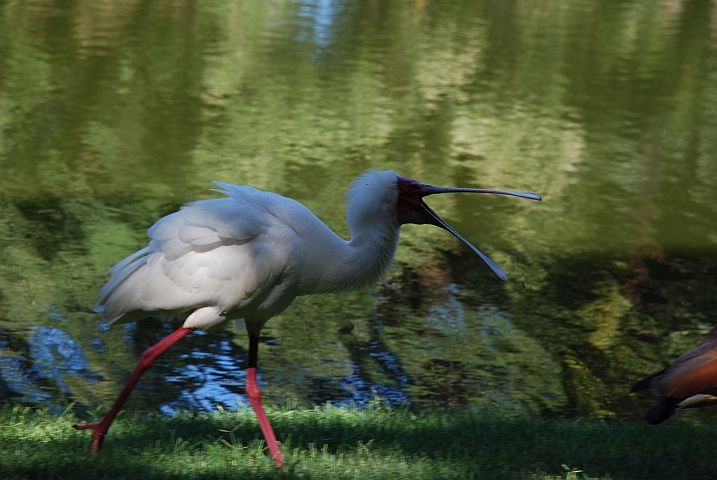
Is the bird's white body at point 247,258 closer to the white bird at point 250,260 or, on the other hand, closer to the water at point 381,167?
the white bird at point 250,260

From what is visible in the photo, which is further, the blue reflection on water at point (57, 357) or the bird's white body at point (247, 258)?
the blue reflection on water at point (57, 357)

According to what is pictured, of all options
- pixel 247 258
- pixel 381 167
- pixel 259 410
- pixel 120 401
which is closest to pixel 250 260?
pixel 247 258

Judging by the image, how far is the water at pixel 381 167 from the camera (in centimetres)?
706

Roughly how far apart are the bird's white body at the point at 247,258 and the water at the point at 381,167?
60.3 inches

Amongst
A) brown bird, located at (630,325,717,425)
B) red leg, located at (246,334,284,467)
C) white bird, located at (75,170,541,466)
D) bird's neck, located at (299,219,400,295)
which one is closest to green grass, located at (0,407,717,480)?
red leg, located at (246,334,284,467)

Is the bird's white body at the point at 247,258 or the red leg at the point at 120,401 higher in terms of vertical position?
the bird's white body at the point at 247,258

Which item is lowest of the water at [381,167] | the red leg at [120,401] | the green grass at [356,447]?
the water at [381,167]


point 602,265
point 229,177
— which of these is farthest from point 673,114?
point 229,177

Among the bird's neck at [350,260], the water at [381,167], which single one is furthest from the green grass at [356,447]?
the water at [381,167]

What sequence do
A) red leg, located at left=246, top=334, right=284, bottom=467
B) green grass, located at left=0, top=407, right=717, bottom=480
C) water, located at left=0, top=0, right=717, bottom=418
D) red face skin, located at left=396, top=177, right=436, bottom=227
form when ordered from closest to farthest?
green grass, located at left=0, top=407, right=717, bottom=480, red leg, located at left=246, top=334, right=284, bottom=467, red face skin, located at left=396, top=177, right=436, bottom=227, water, located at left=0, top=0, right=717, bottom=418

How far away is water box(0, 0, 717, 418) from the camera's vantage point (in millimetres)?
7065

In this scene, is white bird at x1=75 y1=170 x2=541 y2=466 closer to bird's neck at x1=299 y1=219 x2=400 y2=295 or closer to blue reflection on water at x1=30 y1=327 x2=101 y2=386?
bird's neck at x1=299 y1=219 x2=400 y2=295

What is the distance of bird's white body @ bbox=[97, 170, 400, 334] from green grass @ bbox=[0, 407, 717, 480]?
2.06 ft

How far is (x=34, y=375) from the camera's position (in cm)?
650
